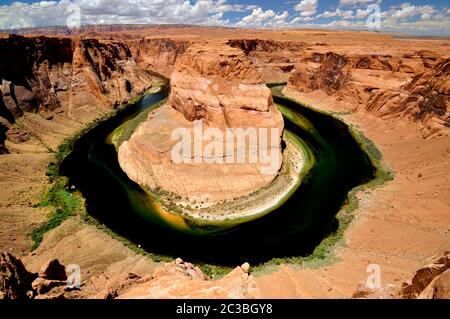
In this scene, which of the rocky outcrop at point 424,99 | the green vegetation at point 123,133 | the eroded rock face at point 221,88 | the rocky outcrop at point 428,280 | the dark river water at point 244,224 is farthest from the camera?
the green vegetation at point 123,133

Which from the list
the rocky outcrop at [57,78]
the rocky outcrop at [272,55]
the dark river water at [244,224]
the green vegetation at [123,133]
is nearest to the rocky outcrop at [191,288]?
the dark river water at [244,224]

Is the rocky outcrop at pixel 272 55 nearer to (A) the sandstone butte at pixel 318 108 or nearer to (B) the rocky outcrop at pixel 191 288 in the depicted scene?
(A) the sandstone butte at pixel 318 108

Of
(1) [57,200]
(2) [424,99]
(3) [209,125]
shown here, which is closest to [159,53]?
(3) [209,125]

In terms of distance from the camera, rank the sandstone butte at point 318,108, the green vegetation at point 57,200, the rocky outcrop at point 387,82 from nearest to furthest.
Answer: the sandstone butte at point 318,108
the green vegetation at point 57,200
the rocky outcrop at point 387,82

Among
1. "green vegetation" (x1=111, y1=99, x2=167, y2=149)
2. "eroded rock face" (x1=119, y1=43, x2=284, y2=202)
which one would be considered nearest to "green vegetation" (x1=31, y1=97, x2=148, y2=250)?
"green vegetation" (x1=111, y1=99, x2=167, y2=149)

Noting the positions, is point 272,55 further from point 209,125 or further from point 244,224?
point 244,224

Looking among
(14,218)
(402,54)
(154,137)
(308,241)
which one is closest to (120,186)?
(154,137)
